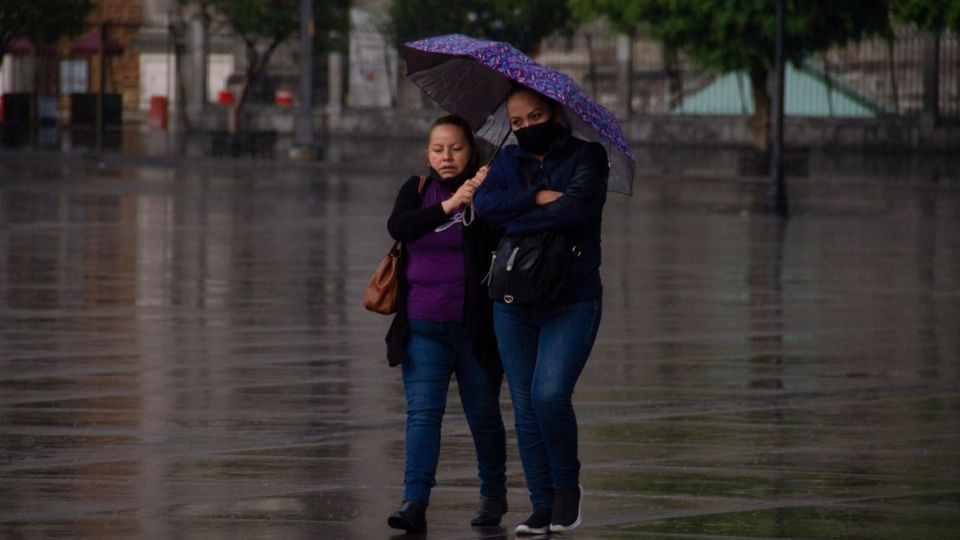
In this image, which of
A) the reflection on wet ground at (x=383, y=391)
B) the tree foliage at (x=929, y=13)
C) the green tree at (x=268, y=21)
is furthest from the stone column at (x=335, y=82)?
the reflection on wet ground at (x=383, y=391)

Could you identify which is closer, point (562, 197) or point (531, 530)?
point (562, 197)

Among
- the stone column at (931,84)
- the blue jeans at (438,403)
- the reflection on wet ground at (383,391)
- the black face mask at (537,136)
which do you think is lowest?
the reflection on wet ground at (383,391)

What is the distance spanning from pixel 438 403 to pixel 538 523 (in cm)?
61

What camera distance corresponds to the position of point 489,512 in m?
8.09

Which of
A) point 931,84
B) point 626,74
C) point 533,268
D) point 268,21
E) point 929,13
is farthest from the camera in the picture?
point 626,74

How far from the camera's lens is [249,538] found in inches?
305

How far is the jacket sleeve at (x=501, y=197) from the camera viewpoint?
765 centimetres

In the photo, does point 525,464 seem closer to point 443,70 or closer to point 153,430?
point 443,70

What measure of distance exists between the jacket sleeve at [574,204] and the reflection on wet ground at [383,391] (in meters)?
1.21

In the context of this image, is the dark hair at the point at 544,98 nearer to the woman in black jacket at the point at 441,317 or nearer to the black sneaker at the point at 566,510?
the woman in black jacket at the point at 441,317

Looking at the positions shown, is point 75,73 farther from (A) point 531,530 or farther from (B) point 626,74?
(A) point 531,530

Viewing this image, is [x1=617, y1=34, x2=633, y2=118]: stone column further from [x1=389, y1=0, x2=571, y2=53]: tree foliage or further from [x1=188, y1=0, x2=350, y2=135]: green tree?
[x1=188, y1=0, x2=350, y2=135]: green tree

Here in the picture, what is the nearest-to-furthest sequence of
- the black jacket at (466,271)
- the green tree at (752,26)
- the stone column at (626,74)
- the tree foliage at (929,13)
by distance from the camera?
the black jacket at (466,271), the tree foliage at (929,13), the green tree at (752,26), the stone column at (626,74)

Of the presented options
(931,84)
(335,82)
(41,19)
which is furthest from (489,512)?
(335,82)
